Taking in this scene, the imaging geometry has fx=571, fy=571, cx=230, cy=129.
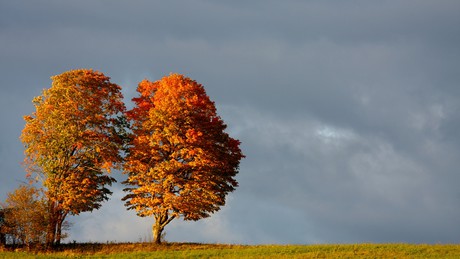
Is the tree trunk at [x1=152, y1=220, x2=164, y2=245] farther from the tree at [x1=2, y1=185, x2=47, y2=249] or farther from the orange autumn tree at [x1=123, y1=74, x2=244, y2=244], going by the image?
the tree at [x1=2, y1=185, x2=47, y2=249]

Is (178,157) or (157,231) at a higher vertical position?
(178,157)

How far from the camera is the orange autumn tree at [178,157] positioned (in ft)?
166

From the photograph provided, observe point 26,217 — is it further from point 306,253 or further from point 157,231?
point 306,253

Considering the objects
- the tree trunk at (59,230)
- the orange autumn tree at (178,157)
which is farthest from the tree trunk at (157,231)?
the tree trunk at (59,230)

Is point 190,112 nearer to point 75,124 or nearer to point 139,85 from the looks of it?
point 139,85

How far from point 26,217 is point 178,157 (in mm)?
14028

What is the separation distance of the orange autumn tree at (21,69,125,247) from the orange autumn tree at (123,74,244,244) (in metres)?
2.31

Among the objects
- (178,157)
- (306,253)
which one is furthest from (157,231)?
(306,253)

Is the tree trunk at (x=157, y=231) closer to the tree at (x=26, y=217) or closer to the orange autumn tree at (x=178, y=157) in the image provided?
the orange autumn tree at (x=178, y=157)

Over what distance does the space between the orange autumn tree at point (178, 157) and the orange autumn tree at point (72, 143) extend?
231cm

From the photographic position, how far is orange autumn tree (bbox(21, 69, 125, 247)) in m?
50.5

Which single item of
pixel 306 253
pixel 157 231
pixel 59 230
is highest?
pixel 59 230

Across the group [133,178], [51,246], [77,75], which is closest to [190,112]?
[133,178]

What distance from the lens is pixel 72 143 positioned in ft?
167
